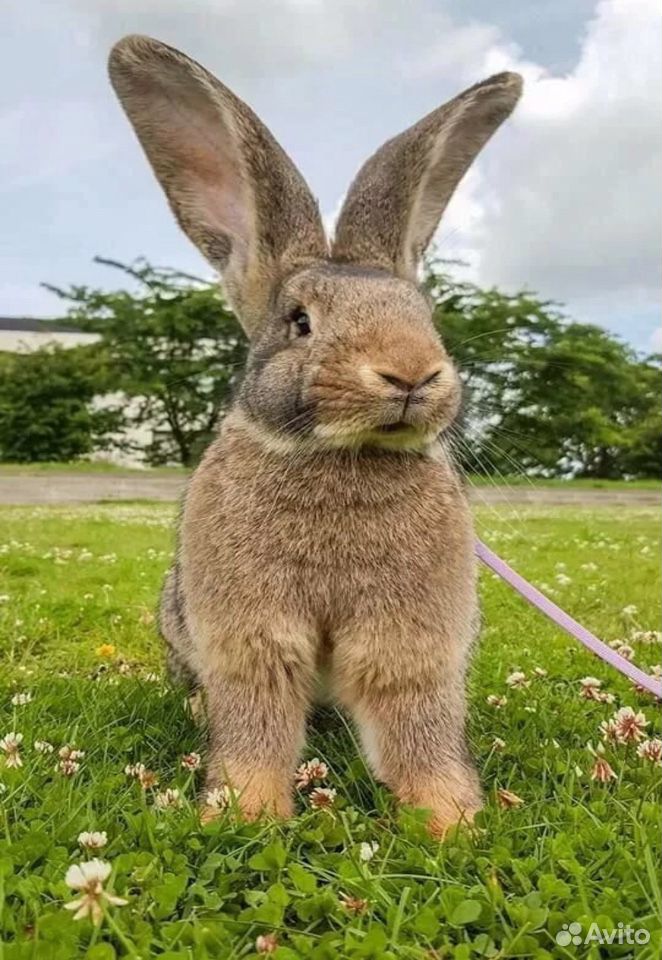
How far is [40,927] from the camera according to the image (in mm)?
2396

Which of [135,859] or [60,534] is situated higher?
[135,859]

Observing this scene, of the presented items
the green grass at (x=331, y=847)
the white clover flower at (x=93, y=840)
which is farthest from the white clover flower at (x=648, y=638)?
Result: the white clover flower at (x=93, y=840)

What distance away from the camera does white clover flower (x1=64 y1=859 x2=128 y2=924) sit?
2402 millimetres

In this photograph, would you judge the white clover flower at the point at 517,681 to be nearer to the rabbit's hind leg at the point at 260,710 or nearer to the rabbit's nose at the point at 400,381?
the rabbit's hind leg at the point at 260,710

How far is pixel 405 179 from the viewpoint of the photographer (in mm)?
3633

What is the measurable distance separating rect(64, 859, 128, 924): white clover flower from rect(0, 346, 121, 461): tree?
1362 inches

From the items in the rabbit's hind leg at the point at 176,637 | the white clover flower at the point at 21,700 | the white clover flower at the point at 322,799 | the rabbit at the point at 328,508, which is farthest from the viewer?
the white clover flower at the point at 21,700

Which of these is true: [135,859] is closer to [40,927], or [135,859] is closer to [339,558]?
[40,927]

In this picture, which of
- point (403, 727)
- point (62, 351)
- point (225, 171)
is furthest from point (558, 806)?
point (62, 351)

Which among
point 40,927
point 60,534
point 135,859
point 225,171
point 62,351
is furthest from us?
point 62,351

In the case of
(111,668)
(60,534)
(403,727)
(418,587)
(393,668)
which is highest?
(418,587)

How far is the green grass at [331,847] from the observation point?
96.3 inches

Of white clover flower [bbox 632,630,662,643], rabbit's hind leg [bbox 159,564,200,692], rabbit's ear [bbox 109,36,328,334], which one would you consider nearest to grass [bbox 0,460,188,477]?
white clover flower [bbox 632,630,662,643]

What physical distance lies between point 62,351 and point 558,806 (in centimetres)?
3578
